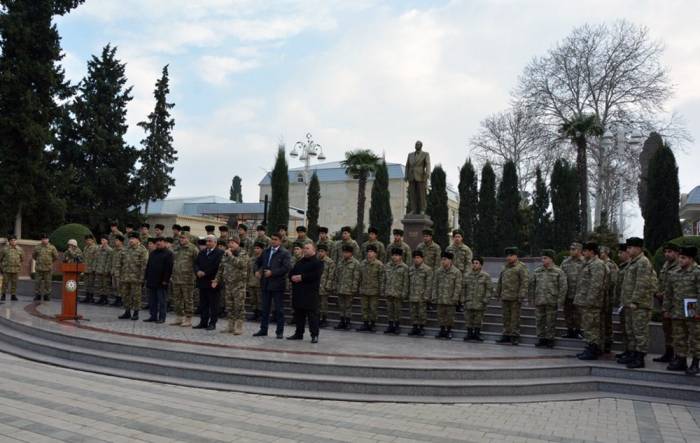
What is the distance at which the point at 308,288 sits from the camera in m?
9.94

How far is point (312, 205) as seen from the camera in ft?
133

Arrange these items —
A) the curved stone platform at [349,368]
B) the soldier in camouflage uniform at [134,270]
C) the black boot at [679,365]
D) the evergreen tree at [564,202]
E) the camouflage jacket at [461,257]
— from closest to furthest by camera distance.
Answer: the curved stone platform at [349,368], the black boot at [679,365], the camouflage jacket at [461,257], the soldier in camouflage uniform at [134,270], the evergreen tree at [564,202]

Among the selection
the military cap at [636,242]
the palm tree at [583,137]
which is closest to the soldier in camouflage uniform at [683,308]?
the military cap at [636,242]

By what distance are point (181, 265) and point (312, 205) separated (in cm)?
2905

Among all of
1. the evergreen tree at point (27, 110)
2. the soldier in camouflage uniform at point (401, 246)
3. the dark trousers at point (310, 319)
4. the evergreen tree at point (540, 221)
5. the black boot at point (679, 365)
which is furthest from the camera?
the evergreen tree at point (540, 221)

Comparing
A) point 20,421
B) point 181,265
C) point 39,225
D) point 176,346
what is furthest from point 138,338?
point 39,225

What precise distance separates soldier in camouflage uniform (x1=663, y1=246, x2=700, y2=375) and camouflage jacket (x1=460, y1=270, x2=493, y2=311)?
3256 millimetres

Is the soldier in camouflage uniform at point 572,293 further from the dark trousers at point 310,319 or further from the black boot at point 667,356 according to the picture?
the dark trousers at point 310,319

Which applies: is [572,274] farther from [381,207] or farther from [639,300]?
[381,207]

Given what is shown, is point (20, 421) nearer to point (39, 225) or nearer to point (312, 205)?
point (39, 225)

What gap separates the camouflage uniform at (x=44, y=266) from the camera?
15703mm

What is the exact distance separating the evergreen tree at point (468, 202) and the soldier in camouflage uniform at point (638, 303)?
72.2ft

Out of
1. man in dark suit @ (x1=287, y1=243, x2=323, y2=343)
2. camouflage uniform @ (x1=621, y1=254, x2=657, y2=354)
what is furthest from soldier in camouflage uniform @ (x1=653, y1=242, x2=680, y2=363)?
man in dark suit @ (x1=287, y1=243, x2=323, y2=343)

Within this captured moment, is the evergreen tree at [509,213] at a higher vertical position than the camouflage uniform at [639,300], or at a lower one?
higher
